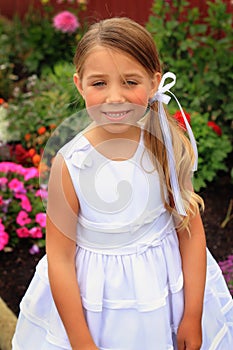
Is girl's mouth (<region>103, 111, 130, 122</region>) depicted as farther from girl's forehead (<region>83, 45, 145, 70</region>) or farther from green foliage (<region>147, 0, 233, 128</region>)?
green foliage (<region>147, 0, 233, 128</region>)

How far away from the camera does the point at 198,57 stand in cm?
407

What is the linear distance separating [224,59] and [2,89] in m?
1.71

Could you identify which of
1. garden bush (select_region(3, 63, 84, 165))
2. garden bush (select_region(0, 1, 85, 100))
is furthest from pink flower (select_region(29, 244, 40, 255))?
garden bush (select_region(0, 1, 85, 100))

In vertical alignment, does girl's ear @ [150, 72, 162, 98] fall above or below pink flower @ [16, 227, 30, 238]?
above

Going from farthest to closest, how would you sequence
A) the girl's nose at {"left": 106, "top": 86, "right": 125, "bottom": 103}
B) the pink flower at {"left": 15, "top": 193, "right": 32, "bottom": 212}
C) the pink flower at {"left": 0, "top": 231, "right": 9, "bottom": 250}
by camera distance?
1. the pink flower at {"left": 15, "top": 193, "right": 32, "bottom": 212}
2. the pink flower at {"left": 0, "top": 231, "right": 9, "bottom": 250}
3. the girl's nose at {"left": 106, "top": 86, "right": 125, "bottom": 103}

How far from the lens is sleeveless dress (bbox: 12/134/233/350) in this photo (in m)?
1.82

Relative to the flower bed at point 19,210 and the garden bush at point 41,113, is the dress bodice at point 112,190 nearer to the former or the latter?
the flower bed at point 19,210

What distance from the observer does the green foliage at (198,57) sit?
391 centimetres

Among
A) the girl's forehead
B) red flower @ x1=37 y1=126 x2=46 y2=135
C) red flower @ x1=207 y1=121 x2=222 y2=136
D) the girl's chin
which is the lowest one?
red flower @ x1=37 y1=126 x2=46 y2=135

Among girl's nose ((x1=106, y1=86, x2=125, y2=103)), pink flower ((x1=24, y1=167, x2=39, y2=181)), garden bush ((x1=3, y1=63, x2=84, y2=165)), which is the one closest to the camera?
girl's nose ((x1=106, y1=86, x2=125, y2=103))

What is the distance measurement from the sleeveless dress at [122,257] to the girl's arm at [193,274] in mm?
24

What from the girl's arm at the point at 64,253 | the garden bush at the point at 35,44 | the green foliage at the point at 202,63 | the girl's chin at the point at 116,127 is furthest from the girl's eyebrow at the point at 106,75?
the garden bush at the point at 35,44

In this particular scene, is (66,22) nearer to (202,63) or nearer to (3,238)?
(202,63)

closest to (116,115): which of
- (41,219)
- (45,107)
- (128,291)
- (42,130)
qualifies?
(128,291)
